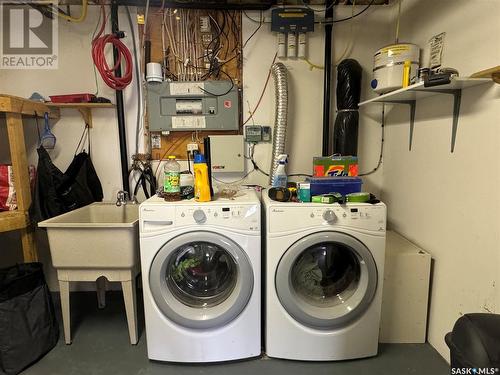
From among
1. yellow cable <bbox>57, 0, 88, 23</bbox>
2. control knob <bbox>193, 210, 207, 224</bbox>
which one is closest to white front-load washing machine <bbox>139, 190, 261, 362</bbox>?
control knob <bbox>193, 210, 207, 224</bbox>

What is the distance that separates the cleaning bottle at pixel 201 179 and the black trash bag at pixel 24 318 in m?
1.08

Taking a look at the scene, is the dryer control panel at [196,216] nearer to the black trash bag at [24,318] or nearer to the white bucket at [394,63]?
the black trash bag at [24,318]

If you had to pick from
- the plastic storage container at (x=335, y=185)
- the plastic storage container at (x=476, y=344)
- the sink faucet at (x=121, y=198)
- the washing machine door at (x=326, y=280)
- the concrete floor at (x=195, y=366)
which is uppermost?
the plastic storage container at (x=335, y=185)

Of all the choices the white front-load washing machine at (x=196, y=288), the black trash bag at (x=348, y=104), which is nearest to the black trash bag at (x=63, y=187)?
the white front-load washing machine at (x=196, y=288)

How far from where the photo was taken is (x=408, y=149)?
2.03 m

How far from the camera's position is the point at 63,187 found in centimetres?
214

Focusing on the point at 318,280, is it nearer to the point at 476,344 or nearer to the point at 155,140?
the point at 476,344

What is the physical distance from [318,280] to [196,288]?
28.4 inches

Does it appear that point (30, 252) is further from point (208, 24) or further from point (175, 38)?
point (208, 24)

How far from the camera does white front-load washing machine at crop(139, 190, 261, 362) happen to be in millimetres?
1533

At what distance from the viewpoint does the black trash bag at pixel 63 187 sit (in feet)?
6.55

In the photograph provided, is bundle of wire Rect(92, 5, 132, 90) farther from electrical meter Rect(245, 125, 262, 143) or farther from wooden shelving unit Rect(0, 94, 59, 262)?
electrical meter Rect(245, 125, 262, 143)

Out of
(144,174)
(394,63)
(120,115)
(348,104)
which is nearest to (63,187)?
(144,174)

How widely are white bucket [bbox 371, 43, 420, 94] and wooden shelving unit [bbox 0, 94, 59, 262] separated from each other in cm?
223
